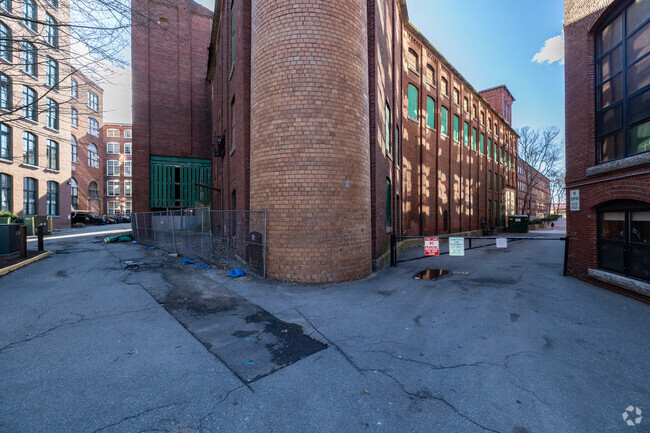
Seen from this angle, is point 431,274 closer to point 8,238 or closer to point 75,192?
point 8,238

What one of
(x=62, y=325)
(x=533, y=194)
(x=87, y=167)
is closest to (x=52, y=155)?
(x=87, y=167)

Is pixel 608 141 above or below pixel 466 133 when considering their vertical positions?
below

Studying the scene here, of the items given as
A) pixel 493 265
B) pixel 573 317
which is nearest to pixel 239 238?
pixel 573 317

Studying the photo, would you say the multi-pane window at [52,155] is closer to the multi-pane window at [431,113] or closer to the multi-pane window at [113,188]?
the multi-pane window at [113,188]

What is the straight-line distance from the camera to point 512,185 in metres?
37.3

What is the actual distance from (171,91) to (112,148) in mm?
43173

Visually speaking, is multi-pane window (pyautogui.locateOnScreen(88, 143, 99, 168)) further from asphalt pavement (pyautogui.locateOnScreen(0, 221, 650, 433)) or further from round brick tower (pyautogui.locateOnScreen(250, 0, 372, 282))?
round brick tower (pyautogui.locateOnScreen(250, 0, 372, 282))

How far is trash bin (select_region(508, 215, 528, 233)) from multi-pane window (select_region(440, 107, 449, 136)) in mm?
15825

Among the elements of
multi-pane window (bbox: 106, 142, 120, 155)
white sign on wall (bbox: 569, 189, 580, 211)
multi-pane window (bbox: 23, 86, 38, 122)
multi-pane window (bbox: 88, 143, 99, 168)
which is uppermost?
multi-pane window (bbox: 106, 142, 120, 155)

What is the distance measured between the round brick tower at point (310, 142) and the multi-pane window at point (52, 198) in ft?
103

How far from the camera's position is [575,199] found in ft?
25.5

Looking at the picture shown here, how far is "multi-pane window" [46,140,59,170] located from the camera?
26.0m

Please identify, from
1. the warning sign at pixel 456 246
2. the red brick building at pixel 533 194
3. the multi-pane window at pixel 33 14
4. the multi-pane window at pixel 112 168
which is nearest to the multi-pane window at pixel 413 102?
the warning sign at pixel 456 246

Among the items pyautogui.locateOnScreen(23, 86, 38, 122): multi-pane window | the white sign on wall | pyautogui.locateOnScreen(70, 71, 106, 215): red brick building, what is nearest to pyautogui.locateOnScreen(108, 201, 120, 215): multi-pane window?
pyautogui.locateOnScreen(70, 71, 106, 215): red brick building
